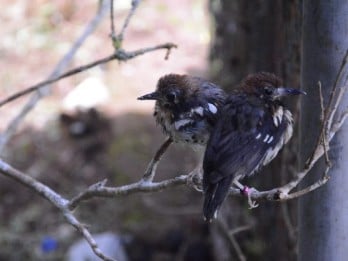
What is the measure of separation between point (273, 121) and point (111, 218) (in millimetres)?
4180

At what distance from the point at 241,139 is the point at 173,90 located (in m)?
0.32

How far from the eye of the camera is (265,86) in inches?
98.1

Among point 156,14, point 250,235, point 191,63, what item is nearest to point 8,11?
point 156,14

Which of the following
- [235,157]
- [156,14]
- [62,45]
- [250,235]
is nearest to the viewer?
[235,157]

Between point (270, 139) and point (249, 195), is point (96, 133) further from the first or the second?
point (249, 195)

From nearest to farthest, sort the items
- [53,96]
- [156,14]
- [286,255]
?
[286,255]
[53,96]
[156,14]

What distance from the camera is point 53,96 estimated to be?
7875 mm

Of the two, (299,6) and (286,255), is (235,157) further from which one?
(286,255)

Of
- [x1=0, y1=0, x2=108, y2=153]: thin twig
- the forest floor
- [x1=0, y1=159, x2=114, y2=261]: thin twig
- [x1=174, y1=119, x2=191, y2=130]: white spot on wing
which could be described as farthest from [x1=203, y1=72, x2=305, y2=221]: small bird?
the forest floor

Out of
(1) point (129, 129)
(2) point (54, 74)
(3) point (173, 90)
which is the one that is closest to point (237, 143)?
(3) point (173, 90)

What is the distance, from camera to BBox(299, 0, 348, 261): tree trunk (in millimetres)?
2029

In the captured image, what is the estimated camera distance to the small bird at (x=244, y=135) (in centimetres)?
232

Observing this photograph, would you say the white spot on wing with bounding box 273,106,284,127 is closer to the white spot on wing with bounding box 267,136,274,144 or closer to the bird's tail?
the white spot on wing with bounding box 267,136,274,144

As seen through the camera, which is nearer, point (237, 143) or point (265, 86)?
point (237, 143)
